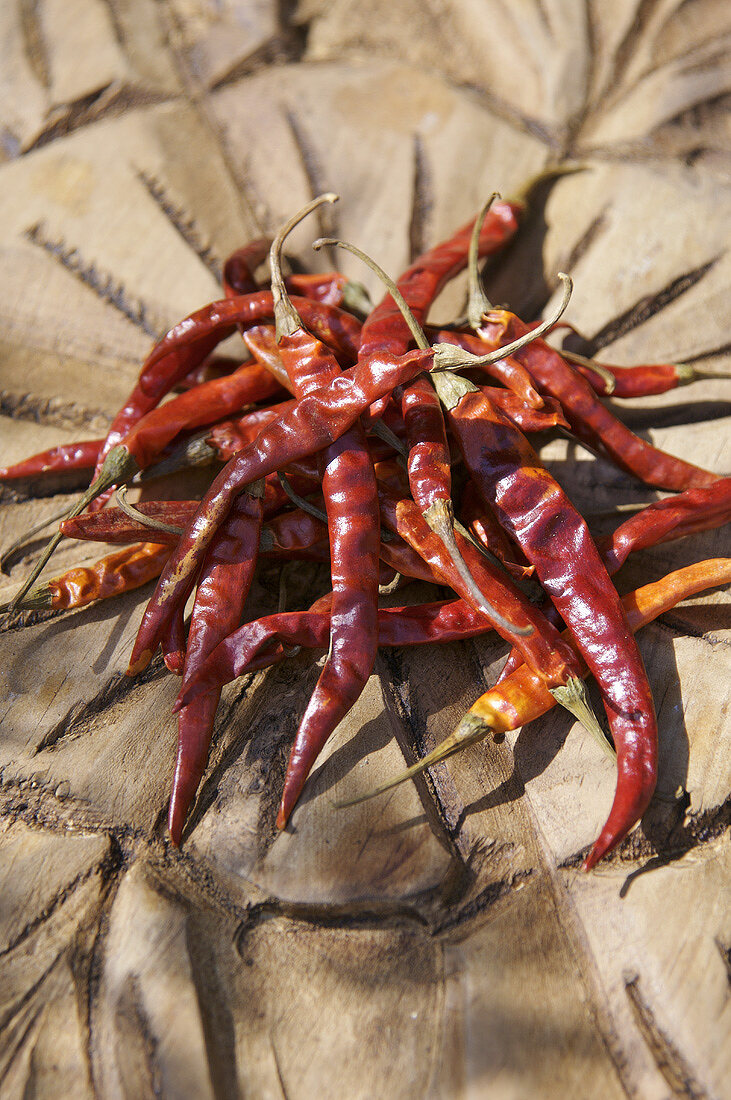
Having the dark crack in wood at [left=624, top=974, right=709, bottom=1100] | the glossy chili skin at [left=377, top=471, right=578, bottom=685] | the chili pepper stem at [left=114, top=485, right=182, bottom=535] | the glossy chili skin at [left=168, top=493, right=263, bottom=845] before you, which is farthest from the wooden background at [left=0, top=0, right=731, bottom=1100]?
the chili pepper stem at [left=114, top=485, right=182, bottom=535]

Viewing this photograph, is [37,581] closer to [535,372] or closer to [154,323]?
[154,323]

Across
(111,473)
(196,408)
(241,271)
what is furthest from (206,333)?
(111,473)

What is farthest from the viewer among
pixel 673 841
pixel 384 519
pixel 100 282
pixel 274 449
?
pixel 100 282

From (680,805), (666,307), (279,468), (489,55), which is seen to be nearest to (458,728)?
(680,805)

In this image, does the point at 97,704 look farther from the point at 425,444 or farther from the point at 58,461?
the point at 425,444

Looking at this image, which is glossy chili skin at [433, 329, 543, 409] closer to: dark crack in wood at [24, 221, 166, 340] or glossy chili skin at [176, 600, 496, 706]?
glossy chili skin at [176, 600, 496, 706]

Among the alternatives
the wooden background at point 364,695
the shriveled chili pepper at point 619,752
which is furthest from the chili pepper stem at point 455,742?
the wooden background at point 364,695

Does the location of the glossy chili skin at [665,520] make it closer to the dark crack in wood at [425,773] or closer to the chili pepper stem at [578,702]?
the chili pepper stem at [578,702]

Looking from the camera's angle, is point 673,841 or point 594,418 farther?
point 594,418
